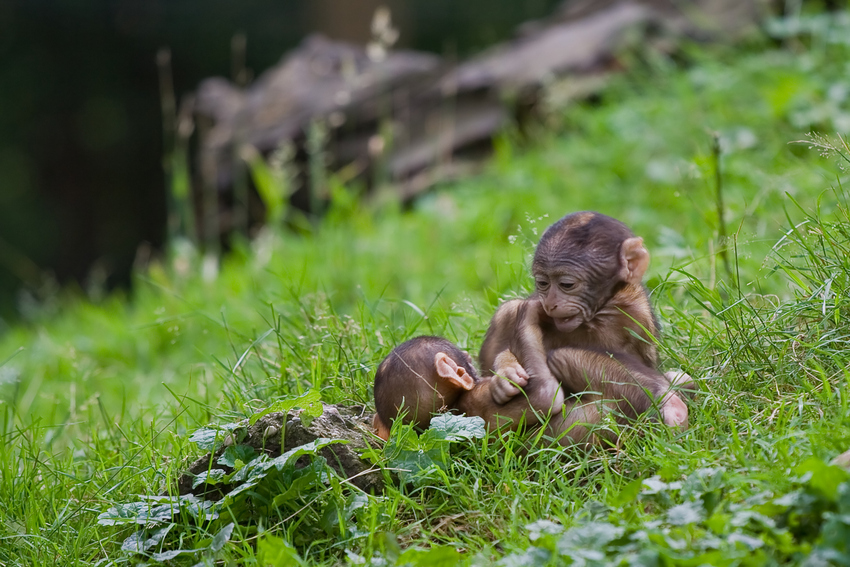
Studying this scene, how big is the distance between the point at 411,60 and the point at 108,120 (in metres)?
8.12

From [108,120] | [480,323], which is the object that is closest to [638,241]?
[480,323]

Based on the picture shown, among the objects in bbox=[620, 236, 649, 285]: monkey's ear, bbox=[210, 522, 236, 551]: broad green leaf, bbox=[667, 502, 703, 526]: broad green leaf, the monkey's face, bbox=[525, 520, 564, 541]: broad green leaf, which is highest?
bbox=[620, 236, 649, 285]: monkey's ear

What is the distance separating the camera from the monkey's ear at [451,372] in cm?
270

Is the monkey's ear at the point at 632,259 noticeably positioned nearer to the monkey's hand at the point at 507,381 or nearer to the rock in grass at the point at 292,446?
the monkey's hand at the point at 507,381

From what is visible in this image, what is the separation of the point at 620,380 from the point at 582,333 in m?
0.22

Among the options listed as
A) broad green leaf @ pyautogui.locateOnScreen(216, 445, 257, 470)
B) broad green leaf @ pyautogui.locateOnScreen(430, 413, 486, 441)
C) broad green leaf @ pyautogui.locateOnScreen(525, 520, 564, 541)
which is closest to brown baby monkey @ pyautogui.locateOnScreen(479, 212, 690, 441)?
→ broad green leaf @ pyautogui.locateOnScreen(430, 413, 486, 441)

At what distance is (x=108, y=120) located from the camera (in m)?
15.5

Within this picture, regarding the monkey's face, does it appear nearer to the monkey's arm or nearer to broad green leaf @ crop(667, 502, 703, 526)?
the monkey's arm

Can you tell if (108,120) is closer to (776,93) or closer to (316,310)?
(776,93)

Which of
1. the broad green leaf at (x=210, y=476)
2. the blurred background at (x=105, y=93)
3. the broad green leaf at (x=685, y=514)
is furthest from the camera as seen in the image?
the blurred background at (x=105, y=93)

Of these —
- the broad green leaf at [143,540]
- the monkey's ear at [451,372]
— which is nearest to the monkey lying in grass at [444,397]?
the monkey's ear at [451,372]

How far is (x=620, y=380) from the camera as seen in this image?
267cm

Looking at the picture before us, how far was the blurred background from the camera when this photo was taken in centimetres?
1442

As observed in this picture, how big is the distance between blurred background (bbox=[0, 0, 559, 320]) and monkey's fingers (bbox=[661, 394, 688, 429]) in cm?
1191
